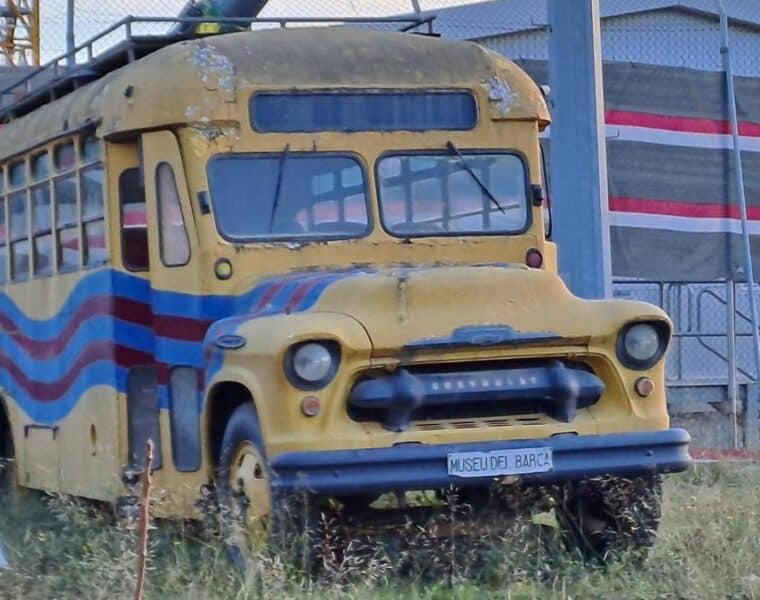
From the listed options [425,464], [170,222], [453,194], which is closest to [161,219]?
[170,222]

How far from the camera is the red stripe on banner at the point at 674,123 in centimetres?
1366

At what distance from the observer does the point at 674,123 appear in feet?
45.4

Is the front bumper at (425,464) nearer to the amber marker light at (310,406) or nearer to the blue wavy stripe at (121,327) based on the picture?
the amber marker light at (310,406)

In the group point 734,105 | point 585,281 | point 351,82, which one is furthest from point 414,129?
point 734,105

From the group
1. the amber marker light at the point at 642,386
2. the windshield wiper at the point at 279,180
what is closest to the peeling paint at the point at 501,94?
the windshield wiper at the point at 279,180

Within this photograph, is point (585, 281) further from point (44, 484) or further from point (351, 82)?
point (44, 484)

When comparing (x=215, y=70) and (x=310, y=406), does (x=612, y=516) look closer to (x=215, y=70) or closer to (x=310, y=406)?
(x=310, y=406)

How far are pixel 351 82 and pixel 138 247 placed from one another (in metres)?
1.37

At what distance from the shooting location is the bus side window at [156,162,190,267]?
834cm

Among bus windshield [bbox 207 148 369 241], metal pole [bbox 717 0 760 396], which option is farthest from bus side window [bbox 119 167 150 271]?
metal pole [bbox 717 0 760 396]

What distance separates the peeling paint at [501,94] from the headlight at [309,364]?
A: 2.12 m

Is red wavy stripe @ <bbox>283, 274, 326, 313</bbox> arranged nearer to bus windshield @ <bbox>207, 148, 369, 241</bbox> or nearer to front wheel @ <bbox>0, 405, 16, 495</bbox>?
bus windshield @ <bbox>207, 148, 369, 241</bbox>

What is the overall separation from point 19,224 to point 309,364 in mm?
4089

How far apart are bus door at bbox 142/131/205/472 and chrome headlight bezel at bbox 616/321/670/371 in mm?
2005
